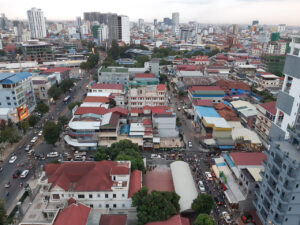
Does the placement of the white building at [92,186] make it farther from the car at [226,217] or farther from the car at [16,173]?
the car at [226,217]

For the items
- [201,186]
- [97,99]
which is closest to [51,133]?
[97,99]

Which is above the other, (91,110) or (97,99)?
(97,99)

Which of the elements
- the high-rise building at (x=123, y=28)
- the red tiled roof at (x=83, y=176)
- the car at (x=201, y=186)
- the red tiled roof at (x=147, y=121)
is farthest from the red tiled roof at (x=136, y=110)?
the high-rise building at (x=123, y=28)

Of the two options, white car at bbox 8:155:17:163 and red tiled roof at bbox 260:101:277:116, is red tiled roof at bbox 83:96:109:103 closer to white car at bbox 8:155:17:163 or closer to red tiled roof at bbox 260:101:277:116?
white car at bbox 8:155:17:163

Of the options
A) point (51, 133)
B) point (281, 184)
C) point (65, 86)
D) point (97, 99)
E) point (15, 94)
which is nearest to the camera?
point (281, 184)

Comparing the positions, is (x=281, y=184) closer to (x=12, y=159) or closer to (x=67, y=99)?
(x=12, y=159)

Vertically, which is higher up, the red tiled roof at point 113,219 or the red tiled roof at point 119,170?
the red tiled roof at point 119,170
